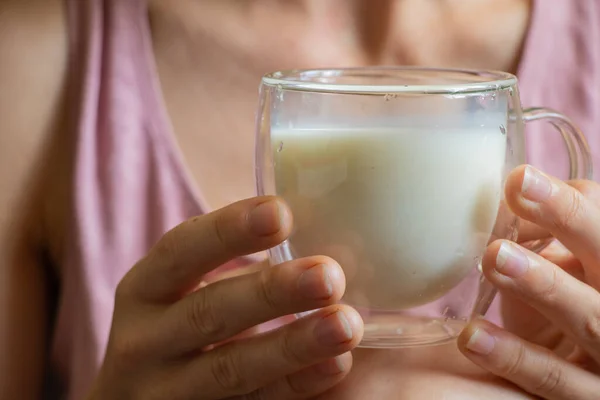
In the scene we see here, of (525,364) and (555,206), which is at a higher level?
(555,206)

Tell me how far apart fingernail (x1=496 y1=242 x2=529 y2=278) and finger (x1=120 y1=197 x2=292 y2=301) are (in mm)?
150

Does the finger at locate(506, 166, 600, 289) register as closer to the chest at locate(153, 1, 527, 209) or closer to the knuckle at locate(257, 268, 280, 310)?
the knuckle at locate(257, 268, 280, 310)

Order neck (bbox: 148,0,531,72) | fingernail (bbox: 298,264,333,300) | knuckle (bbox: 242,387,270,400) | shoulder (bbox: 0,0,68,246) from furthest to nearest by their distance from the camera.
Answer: neck (bbox: 148,0,531,72) → shoulder (bbox: 0,0,68,246) → knuckle (bbox: 242,387,270,400) → fingernail (bbox: 298,264,333,300)

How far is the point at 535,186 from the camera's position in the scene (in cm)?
47

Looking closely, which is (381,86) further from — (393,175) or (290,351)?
(290,351)

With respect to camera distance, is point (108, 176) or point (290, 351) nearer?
point (290, 351)

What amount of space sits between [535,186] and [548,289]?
0.25ft

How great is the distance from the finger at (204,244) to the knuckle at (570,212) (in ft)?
0.65

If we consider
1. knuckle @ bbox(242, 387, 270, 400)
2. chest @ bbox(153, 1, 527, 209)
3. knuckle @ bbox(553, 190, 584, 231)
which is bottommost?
knuckle @ bbox(242, 387, 270, 400)

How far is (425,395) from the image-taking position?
0.50 meters

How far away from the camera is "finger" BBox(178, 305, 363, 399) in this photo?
0.43 metres

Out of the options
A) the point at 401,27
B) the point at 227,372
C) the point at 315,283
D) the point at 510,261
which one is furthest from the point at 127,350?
the point at 401,27

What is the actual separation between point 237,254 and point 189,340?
0.08 m

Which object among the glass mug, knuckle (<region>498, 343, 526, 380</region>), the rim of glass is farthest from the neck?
knuckle (<region>498, 343, 526, 380</region>)
